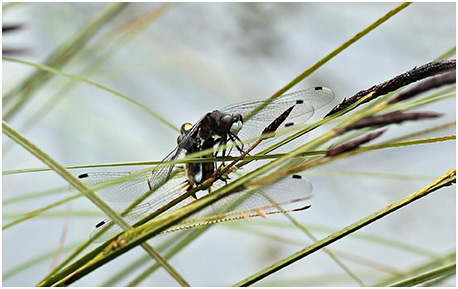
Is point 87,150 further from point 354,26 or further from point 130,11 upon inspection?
point 354,26

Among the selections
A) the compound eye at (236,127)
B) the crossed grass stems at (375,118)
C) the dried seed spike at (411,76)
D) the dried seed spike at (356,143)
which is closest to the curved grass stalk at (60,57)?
the compound eye at (236,127)

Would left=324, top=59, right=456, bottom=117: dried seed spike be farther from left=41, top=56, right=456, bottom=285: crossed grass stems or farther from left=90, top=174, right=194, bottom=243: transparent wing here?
left=90, top=174, right=194, bottom=243: transparent wing

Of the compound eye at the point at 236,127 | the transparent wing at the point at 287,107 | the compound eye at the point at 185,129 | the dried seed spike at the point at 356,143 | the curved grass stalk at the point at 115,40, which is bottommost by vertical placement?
the dried seed spike at the point at 356,143

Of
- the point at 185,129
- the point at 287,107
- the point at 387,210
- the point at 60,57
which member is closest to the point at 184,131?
the point at 185,129

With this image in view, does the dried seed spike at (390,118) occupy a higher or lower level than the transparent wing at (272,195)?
lower

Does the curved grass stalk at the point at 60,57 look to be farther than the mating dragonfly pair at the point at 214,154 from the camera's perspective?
Yes

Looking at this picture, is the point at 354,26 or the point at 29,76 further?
the point at 354,26

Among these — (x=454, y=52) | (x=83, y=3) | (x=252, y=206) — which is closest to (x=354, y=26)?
(x=83, y=3)

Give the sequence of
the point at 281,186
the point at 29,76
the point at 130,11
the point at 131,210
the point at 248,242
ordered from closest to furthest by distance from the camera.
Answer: the point at 131,210, the point at 281,186, the point at 29,76, the point at 130,11, the point at 248,242

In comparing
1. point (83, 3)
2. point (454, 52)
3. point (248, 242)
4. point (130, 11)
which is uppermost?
point (83, 3)

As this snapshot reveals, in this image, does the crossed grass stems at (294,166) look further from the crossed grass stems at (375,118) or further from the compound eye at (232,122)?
the compound eye at (232,122)

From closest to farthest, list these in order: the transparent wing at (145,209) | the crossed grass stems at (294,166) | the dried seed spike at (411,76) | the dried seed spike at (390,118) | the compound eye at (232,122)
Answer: the dried seed spike at (390,118), the crossed grass stems at (294,166), the dried seed spike at (411,76), the transparent wing at (145,209), the compound eye at (232,122)
